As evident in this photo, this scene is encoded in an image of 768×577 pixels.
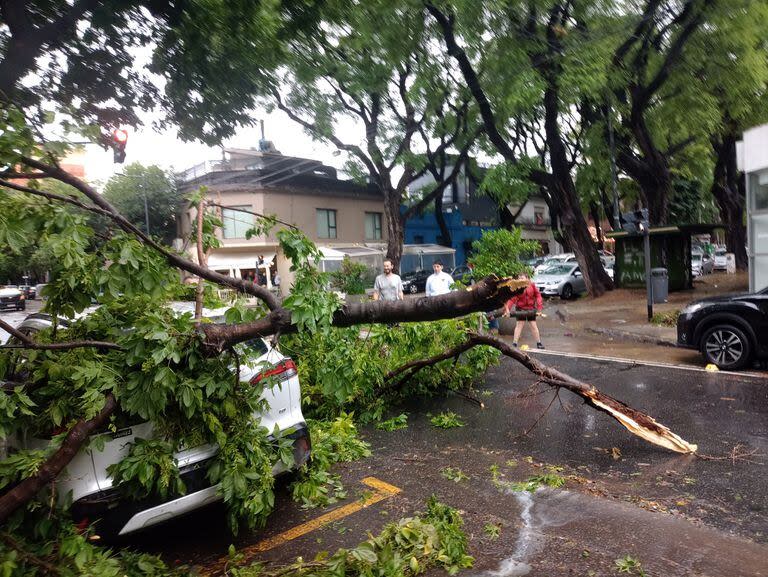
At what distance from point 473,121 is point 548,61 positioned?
6390 mm

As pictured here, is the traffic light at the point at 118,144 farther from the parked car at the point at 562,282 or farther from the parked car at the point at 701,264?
the parked car at the point at 701,264

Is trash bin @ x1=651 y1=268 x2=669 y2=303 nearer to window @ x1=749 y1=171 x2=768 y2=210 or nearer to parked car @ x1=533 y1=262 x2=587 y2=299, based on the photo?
window @ x1=749 y1=171 x2=768 y2=210

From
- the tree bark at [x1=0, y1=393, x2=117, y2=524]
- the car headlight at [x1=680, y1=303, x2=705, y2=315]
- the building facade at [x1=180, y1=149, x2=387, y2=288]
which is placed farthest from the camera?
the building facade at [x1=180, y1=149, x2=387, y2=288]

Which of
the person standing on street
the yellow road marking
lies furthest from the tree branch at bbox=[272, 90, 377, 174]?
the yellow road marking

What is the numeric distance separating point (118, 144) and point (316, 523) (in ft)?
15.8

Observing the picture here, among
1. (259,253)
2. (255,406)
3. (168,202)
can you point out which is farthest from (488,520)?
(259,253)

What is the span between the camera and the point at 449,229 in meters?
40.6

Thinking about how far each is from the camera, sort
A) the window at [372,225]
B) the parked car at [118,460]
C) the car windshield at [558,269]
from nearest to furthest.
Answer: the parked car at [118,460] < the car windshield at [558,269] < the window at [372,225]

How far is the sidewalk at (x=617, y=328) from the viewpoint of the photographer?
33.7 feet

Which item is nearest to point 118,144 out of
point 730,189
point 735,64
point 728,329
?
point 728,329

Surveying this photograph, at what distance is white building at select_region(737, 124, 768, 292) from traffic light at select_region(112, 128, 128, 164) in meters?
12.8

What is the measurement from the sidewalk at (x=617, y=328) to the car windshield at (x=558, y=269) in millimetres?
2515

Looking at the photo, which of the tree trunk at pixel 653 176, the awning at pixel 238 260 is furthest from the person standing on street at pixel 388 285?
the awning at pixel 238 260

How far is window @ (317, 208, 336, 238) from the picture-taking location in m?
31.6
